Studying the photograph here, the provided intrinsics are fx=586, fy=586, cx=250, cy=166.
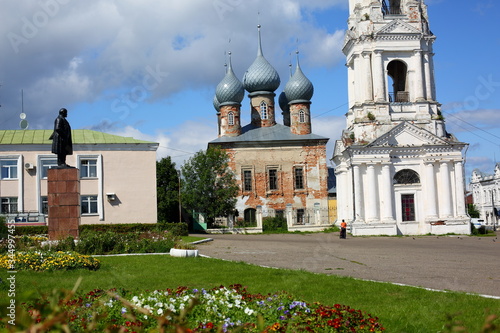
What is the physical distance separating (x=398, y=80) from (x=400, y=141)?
210 inches

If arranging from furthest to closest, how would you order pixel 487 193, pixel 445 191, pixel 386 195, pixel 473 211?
pixel 487 193 → pixel 473 211 → pixel 445 191 → pixel 386 195

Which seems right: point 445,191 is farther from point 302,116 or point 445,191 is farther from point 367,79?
point 302,116

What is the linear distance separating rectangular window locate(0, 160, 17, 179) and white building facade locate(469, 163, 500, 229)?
5322 cm

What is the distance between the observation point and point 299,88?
54344mm

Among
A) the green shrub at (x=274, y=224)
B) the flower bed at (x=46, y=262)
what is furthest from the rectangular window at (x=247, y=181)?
the flower bed at (x=46, y=262)

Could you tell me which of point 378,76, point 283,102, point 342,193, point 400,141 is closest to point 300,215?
point 342,193

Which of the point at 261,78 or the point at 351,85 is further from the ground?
the point at 261,78

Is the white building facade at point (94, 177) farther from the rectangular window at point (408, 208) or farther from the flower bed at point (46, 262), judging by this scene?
the flower bed at point (46, 262)

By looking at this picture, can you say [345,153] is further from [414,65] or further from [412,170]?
[414,65]

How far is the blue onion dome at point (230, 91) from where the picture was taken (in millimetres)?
53656

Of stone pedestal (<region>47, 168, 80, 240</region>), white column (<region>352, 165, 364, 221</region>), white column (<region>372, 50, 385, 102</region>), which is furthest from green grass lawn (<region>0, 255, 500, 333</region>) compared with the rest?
white column (<region>372, 50, 385, 102</region>)

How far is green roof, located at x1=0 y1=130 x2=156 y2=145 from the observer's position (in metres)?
36.3

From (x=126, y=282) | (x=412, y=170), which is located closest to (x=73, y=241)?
(x=126, y=282)

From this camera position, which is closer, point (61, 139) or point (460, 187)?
point (61, 139)
